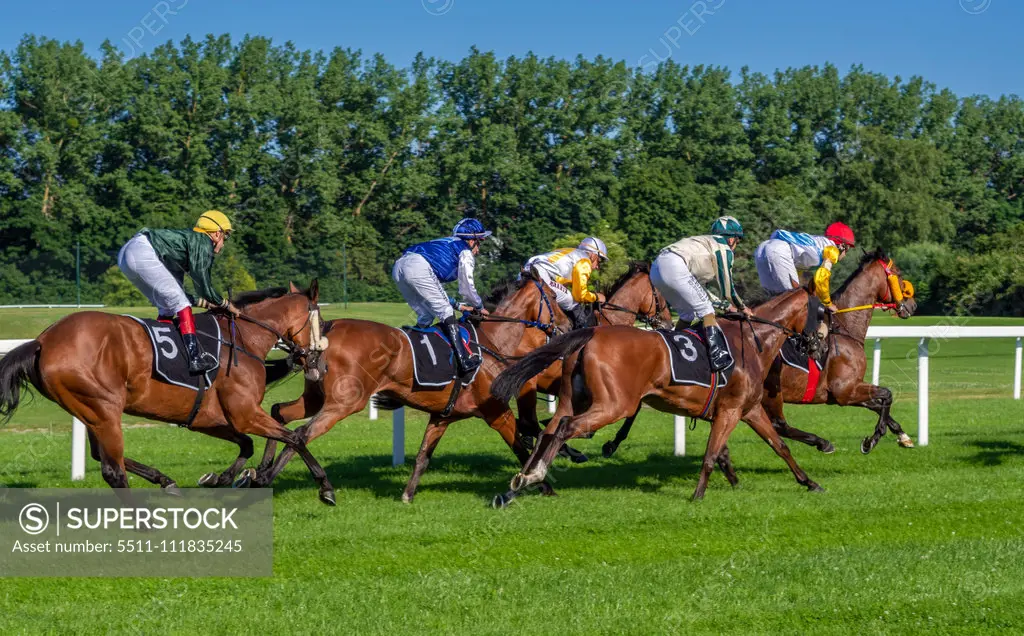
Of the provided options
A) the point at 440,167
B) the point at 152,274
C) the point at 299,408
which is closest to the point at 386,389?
the point at 299,408

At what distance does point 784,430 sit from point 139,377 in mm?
5223

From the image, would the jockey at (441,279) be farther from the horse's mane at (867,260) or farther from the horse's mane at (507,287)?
the horse's mane at (867,260)

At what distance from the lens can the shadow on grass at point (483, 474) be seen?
836cm

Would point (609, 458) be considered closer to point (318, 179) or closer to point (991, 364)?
point (991, 364)

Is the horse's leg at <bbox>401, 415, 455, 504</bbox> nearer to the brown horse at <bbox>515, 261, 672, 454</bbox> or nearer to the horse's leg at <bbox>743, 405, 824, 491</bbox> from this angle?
the brown horse at <bbox>515, 261, 672, 454</bbox>

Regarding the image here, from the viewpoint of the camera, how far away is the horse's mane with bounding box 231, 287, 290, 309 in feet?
26.0

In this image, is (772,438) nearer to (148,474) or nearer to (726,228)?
(726,228)

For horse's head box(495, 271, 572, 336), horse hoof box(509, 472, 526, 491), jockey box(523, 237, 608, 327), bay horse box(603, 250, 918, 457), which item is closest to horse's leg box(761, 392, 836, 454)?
bay horse box(603, 250, 918, 457)

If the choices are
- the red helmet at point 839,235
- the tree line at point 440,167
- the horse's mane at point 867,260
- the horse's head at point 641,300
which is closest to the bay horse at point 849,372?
the horse's mane at point 867,260

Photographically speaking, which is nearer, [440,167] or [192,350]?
[192,350]

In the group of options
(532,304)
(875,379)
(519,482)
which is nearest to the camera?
(519,482)

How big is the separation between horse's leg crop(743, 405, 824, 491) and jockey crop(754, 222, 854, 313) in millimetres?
1614

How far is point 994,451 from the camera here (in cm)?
988

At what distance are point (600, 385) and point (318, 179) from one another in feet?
128
